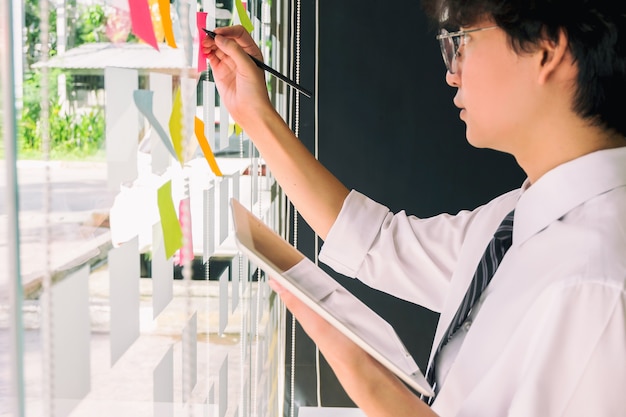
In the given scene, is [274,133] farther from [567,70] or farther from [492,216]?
[567,70]

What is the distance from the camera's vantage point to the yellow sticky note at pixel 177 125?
41.4 inches

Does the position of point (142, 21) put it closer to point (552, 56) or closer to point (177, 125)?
point (177, 125)

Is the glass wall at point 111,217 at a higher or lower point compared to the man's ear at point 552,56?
lower

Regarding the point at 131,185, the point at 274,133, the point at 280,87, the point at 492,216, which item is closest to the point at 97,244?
the point at 131,185

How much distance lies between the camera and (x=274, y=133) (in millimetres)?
1510

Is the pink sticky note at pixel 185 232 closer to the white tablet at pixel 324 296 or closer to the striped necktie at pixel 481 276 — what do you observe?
the white tablet at pixel 324 296

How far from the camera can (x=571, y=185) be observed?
106cm

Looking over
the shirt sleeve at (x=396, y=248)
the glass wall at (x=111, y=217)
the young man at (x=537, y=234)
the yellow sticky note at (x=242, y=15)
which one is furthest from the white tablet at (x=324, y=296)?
the yellow sticky note at (x=242, y=15)

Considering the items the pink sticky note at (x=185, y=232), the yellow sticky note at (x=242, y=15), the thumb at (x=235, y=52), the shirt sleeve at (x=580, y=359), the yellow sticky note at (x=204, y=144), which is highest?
the yellow sticky note at (x=242, y=15)

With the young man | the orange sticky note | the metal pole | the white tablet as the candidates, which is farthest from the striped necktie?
the metal pole

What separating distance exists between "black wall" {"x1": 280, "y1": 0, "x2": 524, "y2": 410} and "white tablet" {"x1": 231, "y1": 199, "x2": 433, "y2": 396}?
272cm

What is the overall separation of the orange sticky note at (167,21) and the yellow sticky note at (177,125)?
0.27 feet

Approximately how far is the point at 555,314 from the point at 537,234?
0.62 ft

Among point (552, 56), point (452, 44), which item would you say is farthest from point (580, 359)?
point (452, 44)
